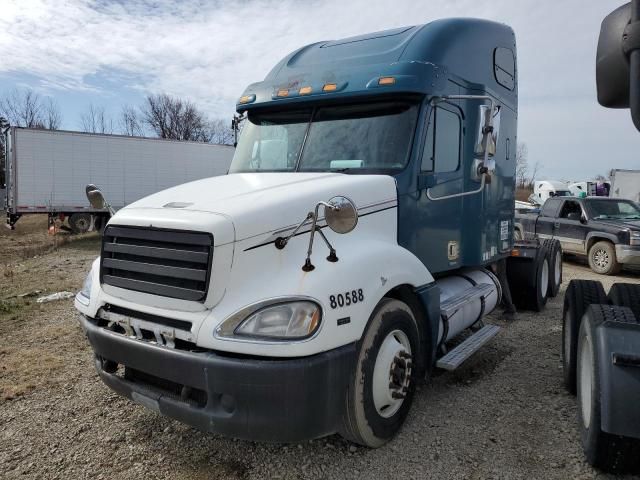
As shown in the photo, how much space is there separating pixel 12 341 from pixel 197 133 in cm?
5397

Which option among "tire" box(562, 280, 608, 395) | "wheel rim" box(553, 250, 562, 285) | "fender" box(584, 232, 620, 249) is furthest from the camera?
"fender" box(584, 232, 620, 249)

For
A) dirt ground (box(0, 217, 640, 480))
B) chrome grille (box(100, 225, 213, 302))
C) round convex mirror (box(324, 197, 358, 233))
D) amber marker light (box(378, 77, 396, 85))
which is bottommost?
dirt ground (box(0, 217, 640, 480))

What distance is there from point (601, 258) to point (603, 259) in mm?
56

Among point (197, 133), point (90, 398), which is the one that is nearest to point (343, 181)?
point (90, 398)

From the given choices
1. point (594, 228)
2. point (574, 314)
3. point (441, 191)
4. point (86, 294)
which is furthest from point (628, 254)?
point (86, 294)

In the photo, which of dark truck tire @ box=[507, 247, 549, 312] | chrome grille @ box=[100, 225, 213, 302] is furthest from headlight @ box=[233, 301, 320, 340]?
dark truck tire @ box=[507, 247, 549, 312]

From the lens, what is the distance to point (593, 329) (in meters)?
3.10

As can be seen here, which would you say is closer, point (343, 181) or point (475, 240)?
point (343, 181)

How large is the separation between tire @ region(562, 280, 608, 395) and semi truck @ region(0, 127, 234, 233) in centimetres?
1530

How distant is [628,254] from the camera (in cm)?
1076

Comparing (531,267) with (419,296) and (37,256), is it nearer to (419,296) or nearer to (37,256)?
(419,296)

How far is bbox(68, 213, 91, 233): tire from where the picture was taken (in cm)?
1919

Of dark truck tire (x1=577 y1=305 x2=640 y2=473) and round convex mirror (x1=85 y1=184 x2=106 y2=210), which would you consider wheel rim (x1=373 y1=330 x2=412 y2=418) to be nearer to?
dark truck tire (x1=577 y1=305 x2=640 y2=473)

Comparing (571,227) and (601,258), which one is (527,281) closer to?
(601,258)
